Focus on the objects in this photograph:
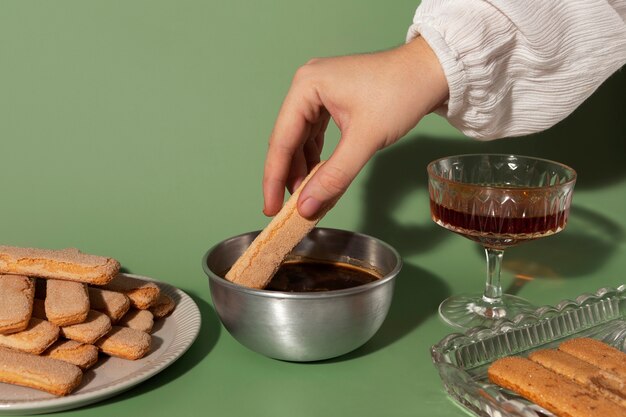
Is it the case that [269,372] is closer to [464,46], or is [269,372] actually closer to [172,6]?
[464,46]

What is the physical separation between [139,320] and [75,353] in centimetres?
15

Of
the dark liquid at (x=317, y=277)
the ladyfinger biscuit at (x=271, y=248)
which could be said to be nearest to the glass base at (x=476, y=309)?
the dark liquid at (x=317, y=277)

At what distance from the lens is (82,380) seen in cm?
130

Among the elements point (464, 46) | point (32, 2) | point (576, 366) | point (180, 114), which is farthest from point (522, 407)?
point (32, 2)

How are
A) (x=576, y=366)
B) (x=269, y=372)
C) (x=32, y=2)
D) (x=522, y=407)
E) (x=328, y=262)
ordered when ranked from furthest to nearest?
(x=32, y=2) → (x=328, y=262) → (x=269, y=372) → (x=576, y=366) → (x=522, y=407)

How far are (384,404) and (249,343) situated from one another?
0.74 ft

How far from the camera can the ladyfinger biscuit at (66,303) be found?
1.32 metres

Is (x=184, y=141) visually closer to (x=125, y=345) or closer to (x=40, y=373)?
(x=125, y=345)

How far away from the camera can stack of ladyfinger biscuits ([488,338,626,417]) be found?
3.86ft

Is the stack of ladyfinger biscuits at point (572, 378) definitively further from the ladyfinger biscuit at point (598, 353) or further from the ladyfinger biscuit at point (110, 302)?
the ladyfinger biscuit at point (110, 302)

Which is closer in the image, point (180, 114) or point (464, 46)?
point (464, 46)

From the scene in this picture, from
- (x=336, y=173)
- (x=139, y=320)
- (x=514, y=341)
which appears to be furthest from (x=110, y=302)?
(x=514, y=341)

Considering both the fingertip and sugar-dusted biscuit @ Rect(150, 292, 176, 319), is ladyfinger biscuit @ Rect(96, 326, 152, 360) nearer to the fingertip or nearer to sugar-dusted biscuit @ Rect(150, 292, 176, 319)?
sugar-dusted biscuit @ Rect(150, 292, 176, 319)

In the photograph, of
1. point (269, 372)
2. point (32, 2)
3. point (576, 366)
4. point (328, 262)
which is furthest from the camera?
point (32, 2)
